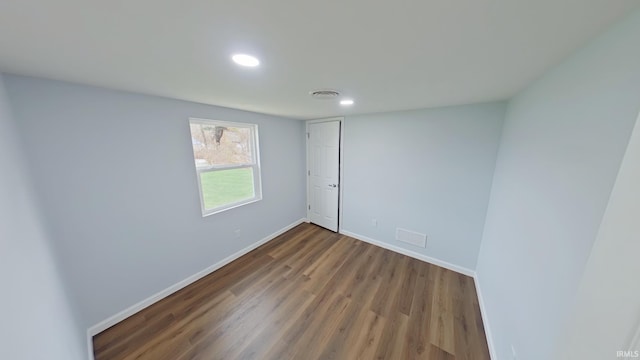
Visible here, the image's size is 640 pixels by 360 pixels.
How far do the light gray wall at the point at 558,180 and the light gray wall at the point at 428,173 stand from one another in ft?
2.02

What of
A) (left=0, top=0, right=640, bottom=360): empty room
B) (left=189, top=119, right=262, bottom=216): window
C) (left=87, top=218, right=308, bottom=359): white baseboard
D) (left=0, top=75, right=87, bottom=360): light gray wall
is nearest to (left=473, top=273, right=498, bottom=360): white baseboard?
(left=0, top=0, right=640, bottom=360): empty room

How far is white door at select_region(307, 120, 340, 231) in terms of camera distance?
3387 millimetres

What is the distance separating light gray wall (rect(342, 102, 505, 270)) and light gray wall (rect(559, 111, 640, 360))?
2098 millimetres

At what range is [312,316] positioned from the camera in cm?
190

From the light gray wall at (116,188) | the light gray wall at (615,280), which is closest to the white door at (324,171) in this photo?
the light gray wall at (116,188)

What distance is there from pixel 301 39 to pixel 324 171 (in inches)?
111

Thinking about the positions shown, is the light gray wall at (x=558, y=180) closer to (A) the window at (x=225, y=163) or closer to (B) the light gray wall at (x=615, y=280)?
(B) the light gray wall at (x=615, y=280)

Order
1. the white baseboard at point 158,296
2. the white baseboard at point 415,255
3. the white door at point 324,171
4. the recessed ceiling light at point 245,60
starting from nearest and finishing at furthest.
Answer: the recessed ceiling light at point 245,60, the white baseboard at point 158,296, the white baseboard at point 415,255, the white door at point 324,171

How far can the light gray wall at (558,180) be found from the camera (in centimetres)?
68

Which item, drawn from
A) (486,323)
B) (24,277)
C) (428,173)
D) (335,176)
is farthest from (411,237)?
(24,277)

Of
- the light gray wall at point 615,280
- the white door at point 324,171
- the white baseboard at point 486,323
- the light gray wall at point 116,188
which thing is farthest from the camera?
the white door at point 324,171

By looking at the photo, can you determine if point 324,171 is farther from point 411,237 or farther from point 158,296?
point 158,296

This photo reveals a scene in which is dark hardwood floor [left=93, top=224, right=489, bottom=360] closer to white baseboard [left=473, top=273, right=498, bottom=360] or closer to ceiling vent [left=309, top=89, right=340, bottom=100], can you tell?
white baseboard [left=473, top=273, right=498, bottom=360]

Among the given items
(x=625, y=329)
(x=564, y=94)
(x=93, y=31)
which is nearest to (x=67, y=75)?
(x=93, y=31)
